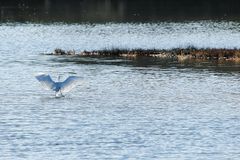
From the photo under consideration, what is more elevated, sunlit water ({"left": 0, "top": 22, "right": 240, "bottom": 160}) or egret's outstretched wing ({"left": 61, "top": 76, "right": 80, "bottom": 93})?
egret's outstretched wing ({"left": 61, "top": 76, "right": 80, "bottom": 93})

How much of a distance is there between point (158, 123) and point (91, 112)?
3.74 meters

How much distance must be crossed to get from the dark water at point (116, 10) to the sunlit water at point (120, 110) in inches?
1654

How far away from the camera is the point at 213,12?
12156 cm

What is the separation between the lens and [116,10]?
12756 cm

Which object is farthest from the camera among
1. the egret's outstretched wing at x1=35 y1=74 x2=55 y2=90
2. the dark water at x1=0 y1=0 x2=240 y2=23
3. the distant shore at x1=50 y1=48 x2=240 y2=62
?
the dark water at x1=0 y1=0 x2=240 y2=23

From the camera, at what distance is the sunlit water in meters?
29.9

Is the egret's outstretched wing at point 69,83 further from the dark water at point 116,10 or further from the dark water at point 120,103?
the dark water at point 116,10

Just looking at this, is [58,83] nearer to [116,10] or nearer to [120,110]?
[120,110]

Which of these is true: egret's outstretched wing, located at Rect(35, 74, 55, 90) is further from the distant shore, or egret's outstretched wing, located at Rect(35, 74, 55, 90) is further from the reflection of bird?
the distant shore

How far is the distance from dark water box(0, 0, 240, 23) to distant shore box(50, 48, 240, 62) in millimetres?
45181

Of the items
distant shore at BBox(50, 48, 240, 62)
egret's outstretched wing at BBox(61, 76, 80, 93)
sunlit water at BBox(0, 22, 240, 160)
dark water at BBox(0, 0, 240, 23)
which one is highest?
dark water at BBox(0, 0, 240, 23)

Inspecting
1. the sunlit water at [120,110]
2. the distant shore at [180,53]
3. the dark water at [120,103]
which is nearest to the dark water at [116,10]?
the dark water at [120,103]

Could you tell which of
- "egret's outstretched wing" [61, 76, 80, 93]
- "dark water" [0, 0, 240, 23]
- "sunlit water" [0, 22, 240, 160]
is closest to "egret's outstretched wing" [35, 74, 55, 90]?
"egret's outstretched wing" [61, 76, 80, 93]

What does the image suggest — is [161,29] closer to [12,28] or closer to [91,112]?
[12,28]
